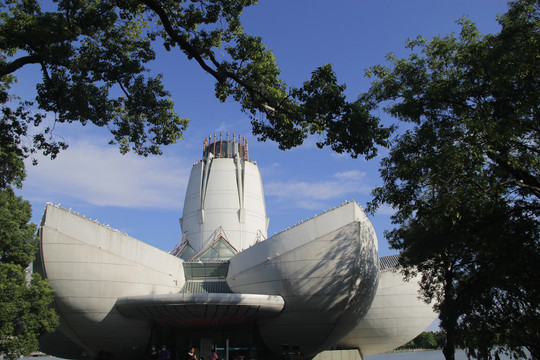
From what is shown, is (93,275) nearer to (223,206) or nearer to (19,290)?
(19,290)

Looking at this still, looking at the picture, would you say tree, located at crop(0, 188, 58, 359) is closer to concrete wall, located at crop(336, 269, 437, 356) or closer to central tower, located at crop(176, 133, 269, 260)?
central tower, located at crop(176, 133, 269, 260)

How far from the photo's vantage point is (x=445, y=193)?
1389 cm

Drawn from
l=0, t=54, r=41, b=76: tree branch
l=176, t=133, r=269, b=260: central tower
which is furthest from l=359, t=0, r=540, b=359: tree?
l=176, t=133, r=269, b=260: central tower

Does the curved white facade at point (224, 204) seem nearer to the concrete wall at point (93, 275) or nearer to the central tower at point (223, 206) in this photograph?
the central tower at point (223, 206)

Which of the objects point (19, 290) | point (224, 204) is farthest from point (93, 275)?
point (224, 204)

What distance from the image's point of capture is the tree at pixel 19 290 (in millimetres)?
19172

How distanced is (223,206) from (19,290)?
71.8ft

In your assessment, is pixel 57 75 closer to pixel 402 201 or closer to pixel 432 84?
pixel 402 201

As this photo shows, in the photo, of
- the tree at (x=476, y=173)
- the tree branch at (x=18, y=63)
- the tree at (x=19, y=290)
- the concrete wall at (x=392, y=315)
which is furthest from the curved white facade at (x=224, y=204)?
the tree branch at (x=18, y=63)

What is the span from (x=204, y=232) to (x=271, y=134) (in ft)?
91.2

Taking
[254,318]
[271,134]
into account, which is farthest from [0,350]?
[271,134]

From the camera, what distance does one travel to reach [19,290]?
19672mm

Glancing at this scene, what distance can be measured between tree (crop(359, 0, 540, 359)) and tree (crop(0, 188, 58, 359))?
16694 mm

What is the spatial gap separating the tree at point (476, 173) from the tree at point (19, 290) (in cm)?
1669
